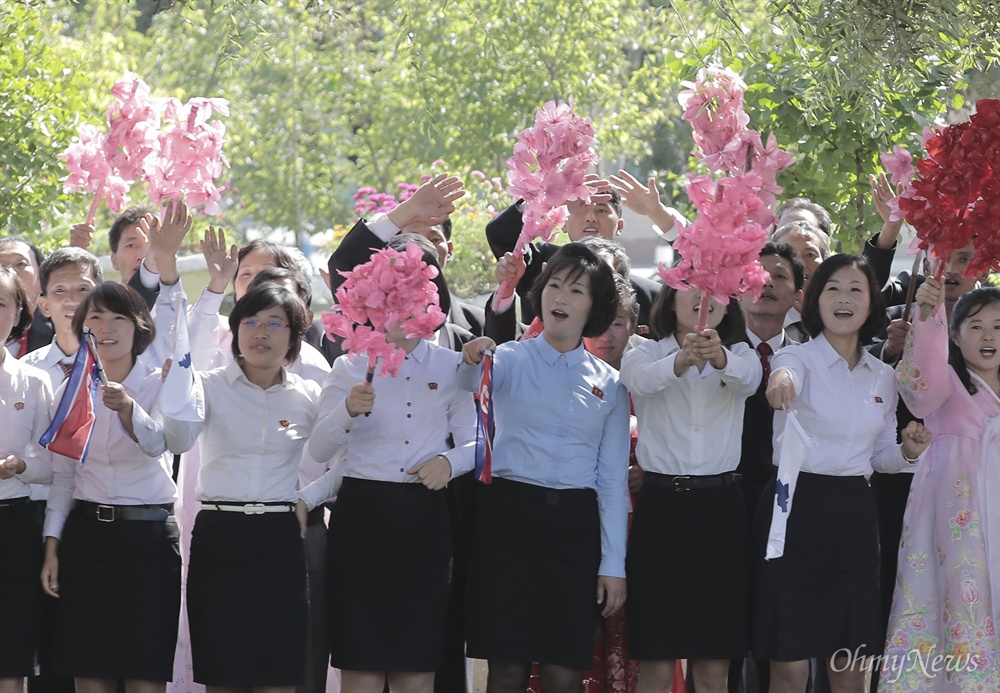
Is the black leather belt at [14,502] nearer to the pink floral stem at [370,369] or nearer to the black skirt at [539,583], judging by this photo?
the pink floral stem at [370,369]

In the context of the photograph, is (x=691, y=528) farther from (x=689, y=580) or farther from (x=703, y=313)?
(x=703, y=313)

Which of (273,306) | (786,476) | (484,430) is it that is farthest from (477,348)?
(786,476)

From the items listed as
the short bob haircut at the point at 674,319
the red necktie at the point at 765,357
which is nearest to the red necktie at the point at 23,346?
the short bob haircut at the point at 674,319

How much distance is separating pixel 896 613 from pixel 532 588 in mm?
1372

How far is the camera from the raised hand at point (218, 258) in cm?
491

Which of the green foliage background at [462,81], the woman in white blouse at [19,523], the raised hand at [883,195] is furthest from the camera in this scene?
the green foliage background at [462,81]

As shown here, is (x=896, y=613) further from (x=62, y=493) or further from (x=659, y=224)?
(x=62, y=493)

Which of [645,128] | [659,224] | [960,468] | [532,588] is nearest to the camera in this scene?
[532,588]

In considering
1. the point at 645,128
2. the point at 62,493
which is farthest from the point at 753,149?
the point at 645,128

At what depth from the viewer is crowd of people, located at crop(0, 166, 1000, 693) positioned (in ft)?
14.4

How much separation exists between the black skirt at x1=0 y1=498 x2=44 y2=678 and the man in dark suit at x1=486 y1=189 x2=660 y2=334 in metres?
1.96

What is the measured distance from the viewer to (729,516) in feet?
14.5

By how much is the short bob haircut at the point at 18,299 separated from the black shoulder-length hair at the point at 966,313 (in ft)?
11.0

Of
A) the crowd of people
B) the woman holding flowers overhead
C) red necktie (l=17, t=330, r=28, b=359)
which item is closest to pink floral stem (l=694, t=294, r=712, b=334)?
the crowd of people
